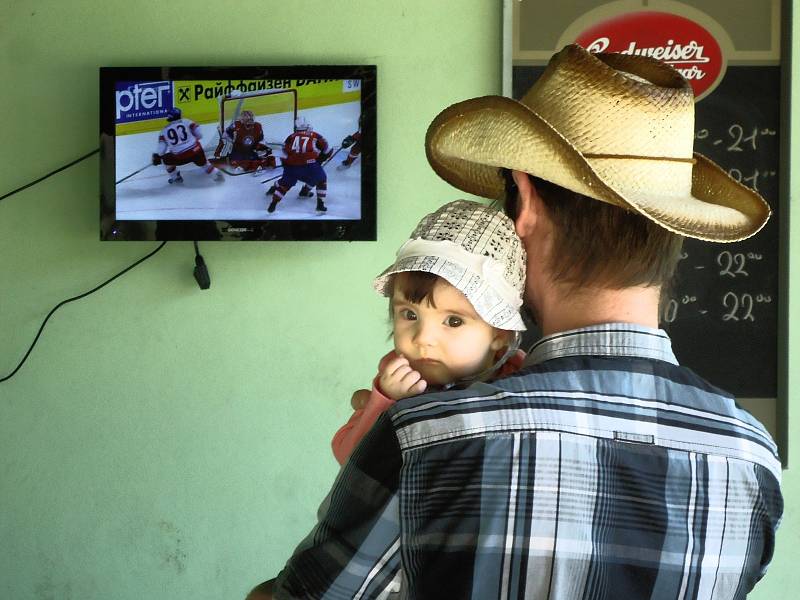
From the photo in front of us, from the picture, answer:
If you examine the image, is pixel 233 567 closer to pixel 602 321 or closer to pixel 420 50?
pixel 420 50

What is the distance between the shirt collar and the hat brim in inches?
4.9

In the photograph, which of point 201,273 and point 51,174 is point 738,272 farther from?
point 51,174

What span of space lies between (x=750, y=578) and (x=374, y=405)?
540 mm

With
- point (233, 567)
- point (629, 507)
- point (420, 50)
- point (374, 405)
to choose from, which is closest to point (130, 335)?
point (233, 567)

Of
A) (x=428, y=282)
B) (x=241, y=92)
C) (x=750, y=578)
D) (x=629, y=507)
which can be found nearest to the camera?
(x=629, y=507)

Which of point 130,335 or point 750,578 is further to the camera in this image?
point 130,335

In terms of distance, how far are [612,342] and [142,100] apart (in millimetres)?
1879

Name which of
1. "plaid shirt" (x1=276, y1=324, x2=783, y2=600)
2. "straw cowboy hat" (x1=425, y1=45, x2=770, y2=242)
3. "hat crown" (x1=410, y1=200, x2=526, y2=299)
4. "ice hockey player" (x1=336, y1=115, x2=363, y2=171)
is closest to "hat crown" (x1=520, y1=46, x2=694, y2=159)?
"straw cowboy hat" (x1=425, y1=45, x2=770, y2=242)

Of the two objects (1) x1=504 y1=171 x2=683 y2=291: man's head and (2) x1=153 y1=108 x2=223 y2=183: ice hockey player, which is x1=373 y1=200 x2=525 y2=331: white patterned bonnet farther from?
(2) x1=153 y1=108 x2=223 y2=183: ice hockey player

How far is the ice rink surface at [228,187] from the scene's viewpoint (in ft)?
8.38

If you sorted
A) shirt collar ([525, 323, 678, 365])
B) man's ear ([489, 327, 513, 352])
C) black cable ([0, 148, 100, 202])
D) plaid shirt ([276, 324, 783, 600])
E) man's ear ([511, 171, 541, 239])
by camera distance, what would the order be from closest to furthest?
plaid shirt ([276, 324, 783, 600])
shirt collar ([525, 323, 678, 365])
man's ear ([511, 171, 541, 239])
man's ear ([489, 327, 513, 352])
black cable ([0, 148, 100, 202])

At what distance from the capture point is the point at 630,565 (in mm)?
954

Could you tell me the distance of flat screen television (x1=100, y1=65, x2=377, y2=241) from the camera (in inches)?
100

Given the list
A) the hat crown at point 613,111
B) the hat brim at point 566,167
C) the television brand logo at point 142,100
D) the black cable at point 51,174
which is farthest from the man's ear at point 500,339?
the black cable at point 51,174
